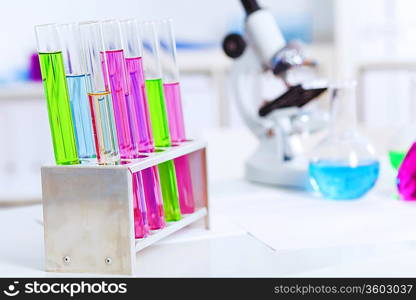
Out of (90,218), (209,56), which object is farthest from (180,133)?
(209,56)

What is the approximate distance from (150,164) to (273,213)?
360 mm

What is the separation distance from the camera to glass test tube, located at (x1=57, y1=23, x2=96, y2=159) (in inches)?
37.0

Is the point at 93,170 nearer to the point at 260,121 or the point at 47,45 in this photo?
the point at 47,45

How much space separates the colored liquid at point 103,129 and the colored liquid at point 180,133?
0.17 meters

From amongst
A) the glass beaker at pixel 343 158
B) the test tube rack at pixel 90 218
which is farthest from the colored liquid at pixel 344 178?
the test tube rack at pixel 90 218

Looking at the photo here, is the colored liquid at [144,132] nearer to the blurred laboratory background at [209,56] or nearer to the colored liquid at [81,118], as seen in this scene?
the colored liquid at [81,118]

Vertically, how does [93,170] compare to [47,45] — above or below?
below

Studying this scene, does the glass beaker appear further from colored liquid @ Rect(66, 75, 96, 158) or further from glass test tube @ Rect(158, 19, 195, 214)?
colored liquid @ Rect(66, 75, 96, 158)

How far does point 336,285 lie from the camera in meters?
0.86

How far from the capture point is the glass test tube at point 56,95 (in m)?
0.93

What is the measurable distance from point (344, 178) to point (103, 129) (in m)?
0.53

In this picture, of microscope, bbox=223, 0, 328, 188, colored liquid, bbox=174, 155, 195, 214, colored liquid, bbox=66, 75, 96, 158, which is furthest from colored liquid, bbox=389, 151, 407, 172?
colored liquid, bbox=66, 75, 96, 158

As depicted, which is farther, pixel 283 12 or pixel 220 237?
pixel 283 12

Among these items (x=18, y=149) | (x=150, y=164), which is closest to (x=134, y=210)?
→ (x=150, y=164)
